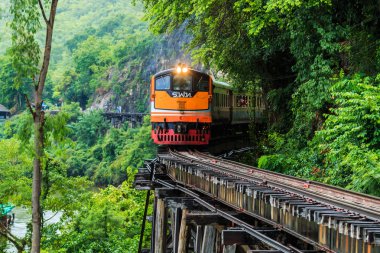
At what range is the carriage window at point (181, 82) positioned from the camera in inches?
791

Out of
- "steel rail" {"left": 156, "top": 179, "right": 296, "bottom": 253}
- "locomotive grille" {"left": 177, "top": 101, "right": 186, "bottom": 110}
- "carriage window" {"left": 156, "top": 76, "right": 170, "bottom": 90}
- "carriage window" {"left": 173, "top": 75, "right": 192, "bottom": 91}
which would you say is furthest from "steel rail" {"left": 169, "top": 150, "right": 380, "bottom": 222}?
"carriage window" {"left": 156, "top": 76, "right": 170, "bottom": 90}

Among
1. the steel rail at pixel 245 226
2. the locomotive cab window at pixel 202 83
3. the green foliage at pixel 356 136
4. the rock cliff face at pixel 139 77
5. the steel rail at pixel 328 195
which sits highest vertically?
the rock cliff face at pixel 139 77

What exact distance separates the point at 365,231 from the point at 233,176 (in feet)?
14.8

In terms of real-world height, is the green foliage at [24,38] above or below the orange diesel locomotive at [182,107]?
above

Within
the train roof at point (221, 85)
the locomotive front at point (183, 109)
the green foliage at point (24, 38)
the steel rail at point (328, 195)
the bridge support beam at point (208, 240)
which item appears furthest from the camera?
the train roof at point (221, 85)

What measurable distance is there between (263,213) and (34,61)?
5.24m

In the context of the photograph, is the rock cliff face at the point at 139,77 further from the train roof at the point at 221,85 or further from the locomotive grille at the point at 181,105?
the locomotive grille at the point at 181,105

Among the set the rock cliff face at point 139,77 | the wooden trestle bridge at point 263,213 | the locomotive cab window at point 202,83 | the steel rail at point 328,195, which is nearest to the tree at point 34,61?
the wooden trestle bridge at point 263,213

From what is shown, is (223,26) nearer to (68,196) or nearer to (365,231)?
(68,196)

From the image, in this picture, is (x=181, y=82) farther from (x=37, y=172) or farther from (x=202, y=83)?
(x=37, y=172)

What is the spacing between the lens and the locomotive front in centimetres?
1988

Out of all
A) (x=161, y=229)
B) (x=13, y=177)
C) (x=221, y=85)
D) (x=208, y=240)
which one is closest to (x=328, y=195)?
(x=208, y=240)

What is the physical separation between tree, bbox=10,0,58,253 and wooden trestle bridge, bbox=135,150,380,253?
2.28 metres

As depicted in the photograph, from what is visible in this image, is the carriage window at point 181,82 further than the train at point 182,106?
Yes
